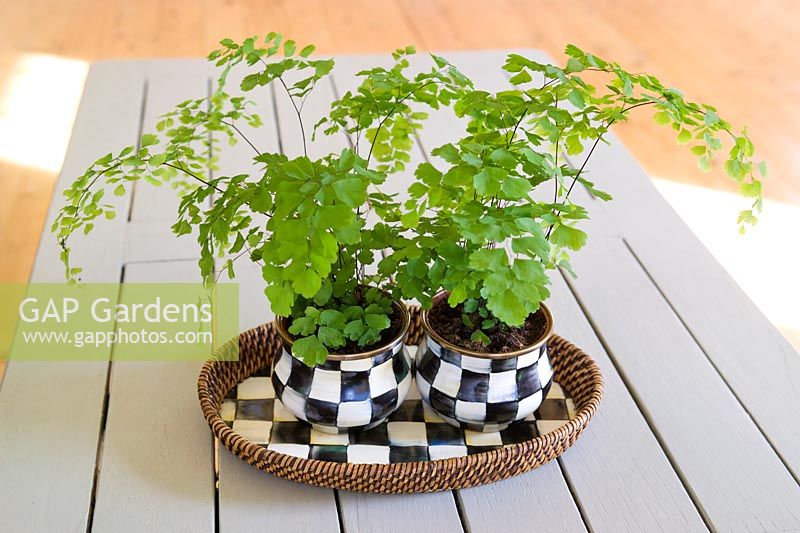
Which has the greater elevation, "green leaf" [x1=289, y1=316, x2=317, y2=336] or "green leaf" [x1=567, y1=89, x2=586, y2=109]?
"green leaf" [x1=567, y1=89, x2=586, y2=109]

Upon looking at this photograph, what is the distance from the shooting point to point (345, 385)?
3.50 feet

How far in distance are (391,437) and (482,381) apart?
128 millimetres

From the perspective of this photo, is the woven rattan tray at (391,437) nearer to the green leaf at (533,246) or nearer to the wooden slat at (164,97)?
the green leaf at (533,246)

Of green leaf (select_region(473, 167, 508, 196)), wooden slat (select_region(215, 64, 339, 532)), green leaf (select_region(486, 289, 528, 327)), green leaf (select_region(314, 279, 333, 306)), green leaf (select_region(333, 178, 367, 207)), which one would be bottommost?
wooden slat (select_region(215, 64, 339, 532))

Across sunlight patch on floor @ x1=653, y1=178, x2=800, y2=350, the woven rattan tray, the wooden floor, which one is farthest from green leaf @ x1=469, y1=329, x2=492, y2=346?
the wooden floor

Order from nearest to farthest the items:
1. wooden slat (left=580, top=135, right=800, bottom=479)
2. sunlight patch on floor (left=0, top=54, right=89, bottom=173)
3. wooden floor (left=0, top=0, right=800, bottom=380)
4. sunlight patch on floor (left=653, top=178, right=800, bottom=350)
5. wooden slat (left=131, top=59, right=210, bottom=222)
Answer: wooden slat (left=580, top=135, right=800, bottom=479)
wooden slat (left=131, top=59, right=210, bottom=222)
sunlight patch on floor (left=653, top=178, right=800, bottom=350)
sunlight patch on floor (left=0, top=54, right=89, bottom=173)
wooden floor (left=0, top=0, right=800, bottom=380)

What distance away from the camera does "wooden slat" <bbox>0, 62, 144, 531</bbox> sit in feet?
3.34

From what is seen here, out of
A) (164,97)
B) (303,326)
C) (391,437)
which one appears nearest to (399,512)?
(391,437)

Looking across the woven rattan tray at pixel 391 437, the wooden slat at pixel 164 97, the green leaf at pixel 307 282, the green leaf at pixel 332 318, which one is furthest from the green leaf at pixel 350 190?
the wooden slat at pixel 164 97

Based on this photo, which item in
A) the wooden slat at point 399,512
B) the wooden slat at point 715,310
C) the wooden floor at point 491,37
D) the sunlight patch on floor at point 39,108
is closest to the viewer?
the wooden slat at point 399,512

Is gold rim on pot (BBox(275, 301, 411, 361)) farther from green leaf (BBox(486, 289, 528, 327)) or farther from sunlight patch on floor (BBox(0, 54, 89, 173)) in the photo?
sunlight patch on floor (BBox(0, 54, 89, 173))

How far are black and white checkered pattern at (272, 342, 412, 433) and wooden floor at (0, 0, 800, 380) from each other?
211 centimetres

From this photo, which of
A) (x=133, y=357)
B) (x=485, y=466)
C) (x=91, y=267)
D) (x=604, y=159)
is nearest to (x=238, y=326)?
(x=133, y=357)

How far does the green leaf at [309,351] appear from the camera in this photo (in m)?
1.01
